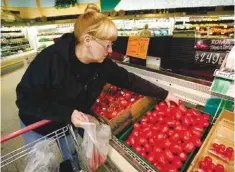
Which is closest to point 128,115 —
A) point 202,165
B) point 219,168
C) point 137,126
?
point 137,126

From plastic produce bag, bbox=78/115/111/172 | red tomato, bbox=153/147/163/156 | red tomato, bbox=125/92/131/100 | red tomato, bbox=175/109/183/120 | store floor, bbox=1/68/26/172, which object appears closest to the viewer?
plastic produce bag, bbox=78/115/111/172

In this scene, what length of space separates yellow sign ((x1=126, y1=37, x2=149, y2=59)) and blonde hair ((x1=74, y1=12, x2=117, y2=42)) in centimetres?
81

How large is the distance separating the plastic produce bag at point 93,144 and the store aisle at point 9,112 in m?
2.23

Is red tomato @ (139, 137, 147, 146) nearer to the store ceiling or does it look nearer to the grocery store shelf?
the store ceiling

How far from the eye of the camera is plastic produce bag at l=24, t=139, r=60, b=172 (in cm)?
129

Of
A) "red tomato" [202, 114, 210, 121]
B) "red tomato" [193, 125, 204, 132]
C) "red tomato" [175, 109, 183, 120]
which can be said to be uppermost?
"red tomato" [202, 114, 210, 121]

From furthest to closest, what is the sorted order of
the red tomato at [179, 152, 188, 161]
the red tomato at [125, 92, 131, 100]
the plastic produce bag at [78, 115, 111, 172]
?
the red tomato at [125, 92, 131, 100]
the red tomato at [179, 152, 188, 161]
the plastic produce bag at [78, 115, 111, 172]

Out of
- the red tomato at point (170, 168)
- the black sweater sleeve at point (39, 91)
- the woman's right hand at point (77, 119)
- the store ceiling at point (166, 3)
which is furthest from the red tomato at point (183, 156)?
the store ceiling at point (166, 3)

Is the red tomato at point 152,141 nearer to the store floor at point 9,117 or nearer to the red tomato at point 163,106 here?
the red tomato at point 163,106

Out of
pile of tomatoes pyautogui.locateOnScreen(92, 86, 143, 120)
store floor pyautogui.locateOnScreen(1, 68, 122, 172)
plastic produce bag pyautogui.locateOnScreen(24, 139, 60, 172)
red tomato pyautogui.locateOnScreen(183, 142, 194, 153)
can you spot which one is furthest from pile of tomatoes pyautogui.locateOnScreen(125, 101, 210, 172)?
plastic produce bag pyautogui.locateOnScreen(24, 139, 60, 172)

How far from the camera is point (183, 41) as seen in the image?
5.83 ft

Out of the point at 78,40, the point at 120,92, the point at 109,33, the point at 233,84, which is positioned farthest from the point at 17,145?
the point at 233,84

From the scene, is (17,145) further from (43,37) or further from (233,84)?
(43,37)

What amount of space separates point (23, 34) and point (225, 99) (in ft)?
37.7
